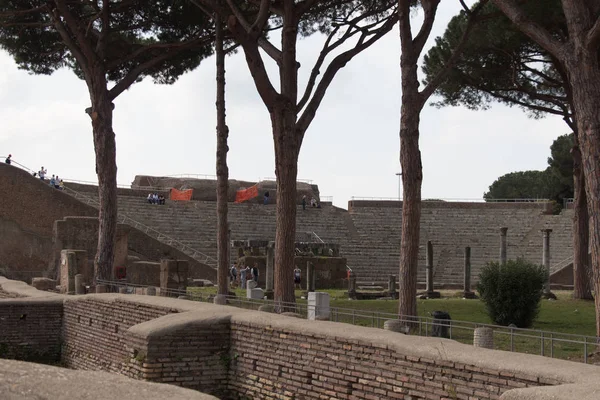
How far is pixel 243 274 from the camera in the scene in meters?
24.9

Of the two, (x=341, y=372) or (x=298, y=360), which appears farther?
(x=298, y=360)

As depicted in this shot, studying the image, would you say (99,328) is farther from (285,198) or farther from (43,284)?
(43,284)

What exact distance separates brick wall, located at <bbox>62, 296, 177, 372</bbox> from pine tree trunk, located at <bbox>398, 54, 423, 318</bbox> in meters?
3.58

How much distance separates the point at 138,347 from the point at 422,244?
82.0ft

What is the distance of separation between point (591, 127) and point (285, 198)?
214 inches

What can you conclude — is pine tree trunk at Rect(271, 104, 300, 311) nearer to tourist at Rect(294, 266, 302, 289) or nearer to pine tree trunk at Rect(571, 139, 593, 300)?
pine tree trunk at Rect(571, 139, 593, 300)

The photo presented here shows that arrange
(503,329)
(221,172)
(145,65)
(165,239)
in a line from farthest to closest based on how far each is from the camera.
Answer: (165,239) < (145,65) < (221,172) < (503,329)

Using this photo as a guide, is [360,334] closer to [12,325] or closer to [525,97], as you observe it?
[12,325]

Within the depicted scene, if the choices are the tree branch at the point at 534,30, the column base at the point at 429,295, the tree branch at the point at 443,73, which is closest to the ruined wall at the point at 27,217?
the column base at the point at 429,295

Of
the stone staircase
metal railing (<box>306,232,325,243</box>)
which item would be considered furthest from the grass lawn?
metal railing (<box>306,232,325,243</box>)

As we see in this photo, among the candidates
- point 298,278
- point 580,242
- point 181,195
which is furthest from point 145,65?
point 181,195

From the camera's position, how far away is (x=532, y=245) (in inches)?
1320

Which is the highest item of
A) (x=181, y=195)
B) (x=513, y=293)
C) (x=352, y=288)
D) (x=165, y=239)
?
(x=181, y=195)

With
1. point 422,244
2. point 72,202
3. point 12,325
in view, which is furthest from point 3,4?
point 422,244
